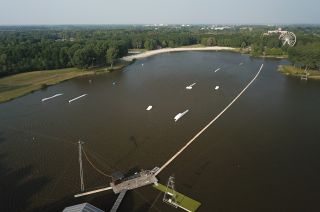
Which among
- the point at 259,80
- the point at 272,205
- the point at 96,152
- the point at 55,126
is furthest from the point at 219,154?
the point at 259,80

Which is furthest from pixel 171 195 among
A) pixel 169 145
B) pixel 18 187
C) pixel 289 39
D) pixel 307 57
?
pixel 289 39

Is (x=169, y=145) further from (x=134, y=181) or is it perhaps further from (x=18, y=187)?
(x=18, y=187)

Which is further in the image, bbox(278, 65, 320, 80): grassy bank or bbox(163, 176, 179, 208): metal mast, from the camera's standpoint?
bbox(278, 65, 320, 80): grassy bank

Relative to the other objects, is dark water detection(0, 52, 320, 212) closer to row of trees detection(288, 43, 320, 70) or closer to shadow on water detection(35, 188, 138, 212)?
shadow on water detection(35, 188, 138, 212)

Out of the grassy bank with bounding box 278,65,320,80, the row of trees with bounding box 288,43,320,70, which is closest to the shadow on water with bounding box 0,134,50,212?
the grassy bank with bounding box 278,65,320,80

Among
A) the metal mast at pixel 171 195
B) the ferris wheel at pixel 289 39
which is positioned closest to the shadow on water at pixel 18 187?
the metal mast at pixel 171 195

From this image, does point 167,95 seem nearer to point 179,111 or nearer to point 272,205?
point 179,111

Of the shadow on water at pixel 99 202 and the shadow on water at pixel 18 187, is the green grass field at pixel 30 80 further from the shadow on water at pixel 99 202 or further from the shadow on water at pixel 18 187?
the shadow on water at pixel 99 202
